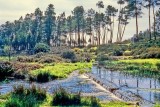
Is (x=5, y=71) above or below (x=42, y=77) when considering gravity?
above

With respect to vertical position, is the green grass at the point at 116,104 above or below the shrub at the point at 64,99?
below

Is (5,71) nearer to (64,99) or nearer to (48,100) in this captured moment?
(48,100)

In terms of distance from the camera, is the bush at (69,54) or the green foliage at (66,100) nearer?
the green foliage at (66,100)

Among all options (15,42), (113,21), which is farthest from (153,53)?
(15,42)

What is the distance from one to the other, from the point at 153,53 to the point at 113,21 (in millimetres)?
77077

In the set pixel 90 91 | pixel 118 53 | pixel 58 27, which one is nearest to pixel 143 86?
pixel 90 91

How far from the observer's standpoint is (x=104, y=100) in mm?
32438

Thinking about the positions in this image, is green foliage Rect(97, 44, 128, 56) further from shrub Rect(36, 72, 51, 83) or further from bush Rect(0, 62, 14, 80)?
shrub Rect(36, 72, 51, 83)

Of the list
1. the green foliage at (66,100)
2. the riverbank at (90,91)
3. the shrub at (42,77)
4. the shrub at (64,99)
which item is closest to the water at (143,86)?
the riverbank at (90,91)

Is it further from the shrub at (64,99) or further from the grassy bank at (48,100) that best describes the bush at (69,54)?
the shrub at (64,99)

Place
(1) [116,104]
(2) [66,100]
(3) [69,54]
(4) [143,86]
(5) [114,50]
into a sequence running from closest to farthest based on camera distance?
(2) [66,100] < (1) [116,104] < (4) [143,86] < (3) [69,54] < (5) [114,50]

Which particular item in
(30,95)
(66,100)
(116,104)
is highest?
(30,95)

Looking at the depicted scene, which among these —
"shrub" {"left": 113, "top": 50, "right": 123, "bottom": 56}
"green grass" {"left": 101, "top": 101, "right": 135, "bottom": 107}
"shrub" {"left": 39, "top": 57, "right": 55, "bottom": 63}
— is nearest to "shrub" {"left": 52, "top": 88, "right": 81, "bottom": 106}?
"green grass" {"left": 101, "top": 101, "right": 135, "bottom": 107}

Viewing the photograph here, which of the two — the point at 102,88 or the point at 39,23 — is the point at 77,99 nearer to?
the point at 102,88
